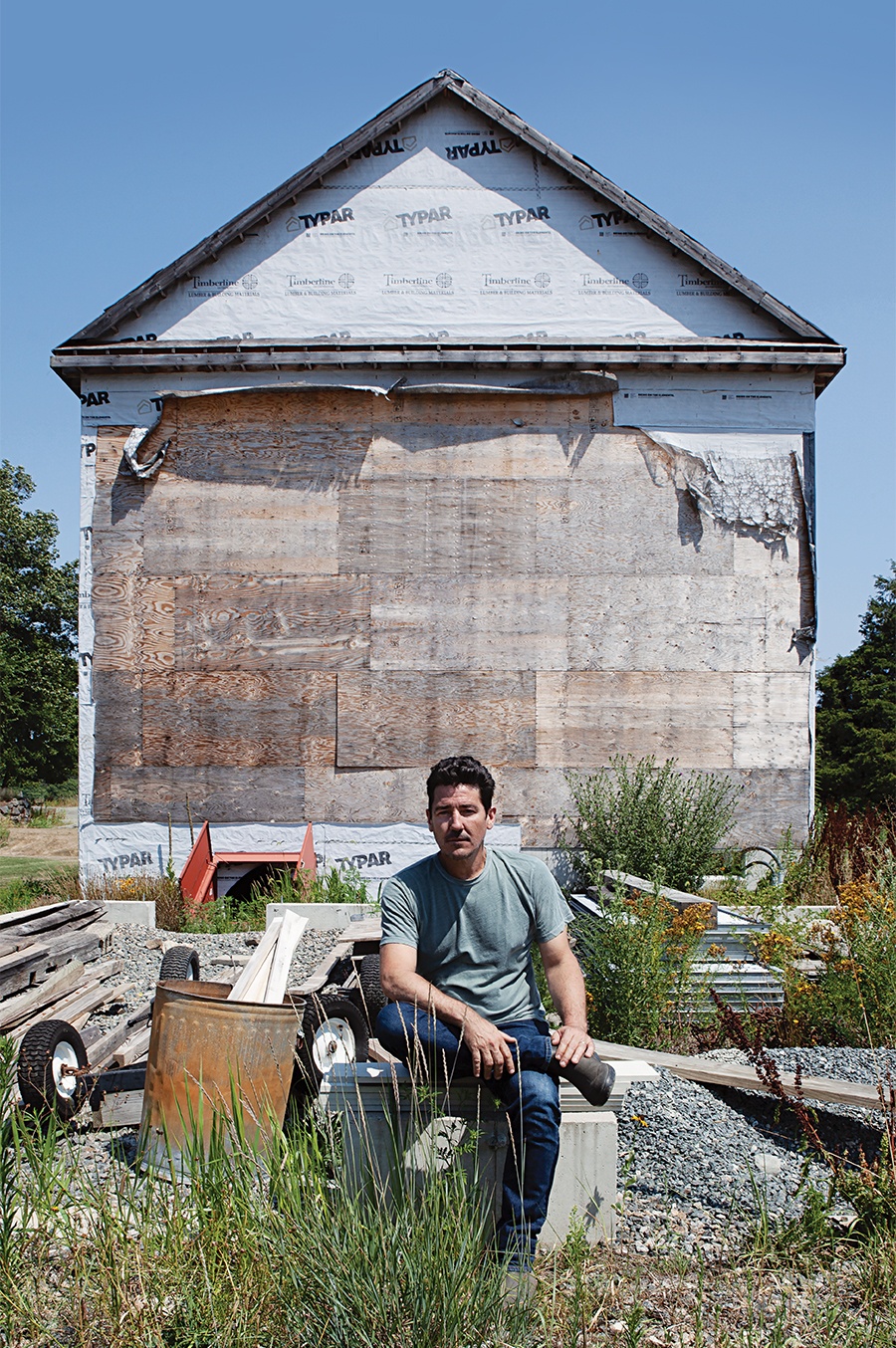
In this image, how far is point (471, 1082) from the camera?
362 centimetres

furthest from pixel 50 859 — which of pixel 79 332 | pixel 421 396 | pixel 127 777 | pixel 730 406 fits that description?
pixel 730 406

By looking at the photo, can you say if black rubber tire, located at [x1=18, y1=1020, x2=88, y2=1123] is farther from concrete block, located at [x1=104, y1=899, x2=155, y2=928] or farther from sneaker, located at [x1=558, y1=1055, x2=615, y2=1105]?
concrete block, located at [x1=104, y1=899, x2=155, y2=928]

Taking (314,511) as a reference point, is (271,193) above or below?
above

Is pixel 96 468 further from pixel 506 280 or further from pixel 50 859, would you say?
pixel 50 859

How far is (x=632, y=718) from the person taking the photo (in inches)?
432

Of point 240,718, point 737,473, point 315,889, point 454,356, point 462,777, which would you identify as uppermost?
point 454,356

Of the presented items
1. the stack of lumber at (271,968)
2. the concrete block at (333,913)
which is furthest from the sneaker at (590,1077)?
the concrete block at (333,913)

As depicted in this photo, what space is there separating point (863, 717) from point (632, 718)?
1987 centimetres

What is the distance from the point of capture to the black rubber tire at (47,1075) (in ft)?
15.8

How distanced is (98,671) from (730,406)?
7527 millimetres

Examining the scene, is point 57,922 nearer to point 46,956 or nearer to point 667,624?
point 46,956

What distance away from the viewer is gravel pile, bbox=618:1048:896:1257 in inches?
150

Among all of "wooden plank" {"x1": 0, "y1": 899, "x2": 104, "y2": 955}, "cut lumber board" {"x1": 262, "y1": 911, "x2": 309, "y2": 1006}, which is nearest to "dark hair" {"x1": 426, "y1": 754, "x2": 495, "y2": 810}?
"cut lumber board" {"x1": 262, "y1": 911, "x2": 309, "y2": 1006}

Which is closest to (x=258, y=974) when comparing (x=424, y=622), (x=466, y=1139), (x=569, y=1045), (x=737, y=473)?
(x=466, y=1139)
